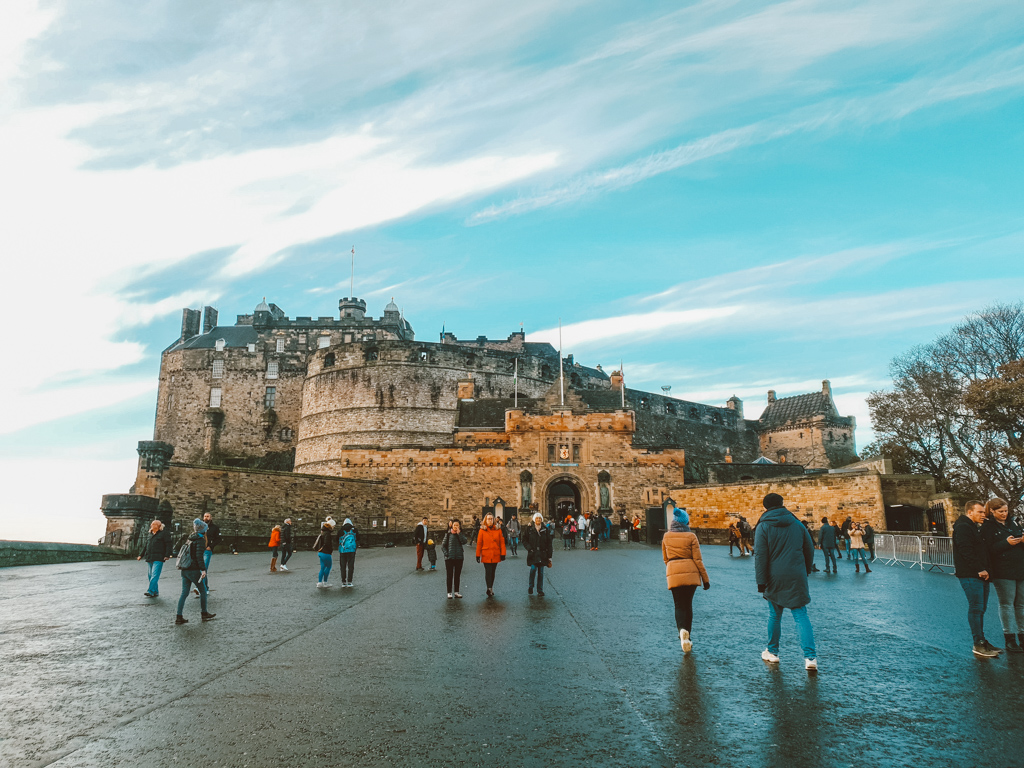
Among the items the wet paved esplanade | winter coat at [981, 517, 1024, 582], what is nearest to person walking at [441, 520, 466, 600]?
the wet paved esplanade

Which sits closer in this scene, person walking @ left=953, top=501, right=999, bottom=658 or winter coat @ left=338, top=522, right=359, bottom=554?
person walking @ left=953, top=501, right=999, bottom=658

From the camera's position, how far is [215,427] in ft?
153

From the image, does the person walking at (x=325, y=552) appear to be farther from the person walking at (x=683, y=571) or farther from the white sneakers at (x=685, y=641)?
the white sneakers at (x=685, y=641)

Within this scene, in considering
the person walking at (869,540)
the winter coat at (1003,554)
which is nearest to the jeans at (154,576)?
the winter coat at (1003,554)

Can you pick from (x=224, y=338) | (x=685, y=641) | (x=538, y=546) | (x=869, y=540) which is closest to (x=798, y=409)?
(x=869, y=540)

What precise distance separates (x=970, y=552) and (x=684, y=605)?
2427mm

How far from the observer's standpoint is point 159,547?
961 centimetres

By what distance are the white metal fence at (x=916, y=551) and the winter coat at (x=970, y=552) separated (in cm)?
877

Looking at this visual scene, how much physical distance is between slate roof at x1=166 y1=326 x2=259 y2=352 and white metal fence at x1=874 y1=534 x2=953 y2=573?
142ft

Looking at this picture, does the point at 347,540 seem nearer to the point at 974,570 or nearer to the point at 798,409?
the point at 974,570

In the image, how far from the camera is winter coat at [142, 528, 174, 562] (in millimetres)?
9570

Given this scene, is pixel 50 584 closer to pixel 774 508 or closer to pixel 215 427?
pixel 774 508

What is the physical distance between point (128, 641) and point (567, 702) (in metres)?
4.28

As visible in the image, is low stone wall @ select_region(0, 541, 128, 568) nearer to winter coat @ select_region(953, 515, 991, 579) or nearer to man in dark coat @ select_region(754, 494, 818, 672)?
man in dark coat @ select_region(754, 494, 818, 672)
